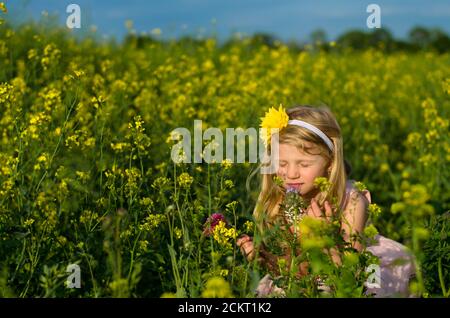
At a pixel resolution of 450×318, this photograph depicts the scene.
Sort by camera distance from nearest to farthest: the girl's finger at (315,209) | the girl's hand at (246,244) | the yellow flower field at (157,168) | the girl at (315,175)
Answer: the yellow flower field at (157,168) < the girl's hand at (246,244) < the girl's finger at (315,209) < the girl at (315,175)

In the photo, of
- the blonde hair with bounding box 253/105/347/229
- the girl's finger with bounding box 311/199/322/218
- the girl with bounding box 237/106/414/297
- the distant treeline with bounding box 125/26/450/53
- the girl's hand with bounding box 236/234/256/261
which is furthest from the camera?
the distant treeline with bounding box 125/26/450/53

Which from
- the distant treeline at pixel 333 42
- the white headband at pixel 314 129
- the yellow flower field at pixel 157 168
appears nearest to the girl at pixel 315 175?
the white headband at pixel 314 129

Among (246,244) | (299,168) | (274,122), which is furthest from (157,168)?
(246,244)

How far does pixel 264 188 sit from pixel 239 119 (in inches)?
69.0

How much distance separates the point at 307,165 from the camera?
3006 millimetres

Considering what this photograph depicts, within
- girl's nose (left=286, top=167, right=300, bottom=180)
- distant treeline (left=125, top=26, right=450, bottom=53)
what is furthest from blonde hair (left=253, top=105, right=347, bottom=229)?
distant treeline (left=125, top=26, right=450, bottom=53)

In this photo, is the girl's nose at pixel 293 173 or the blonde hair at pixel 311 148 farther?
the blonde hair at pixel 311 148

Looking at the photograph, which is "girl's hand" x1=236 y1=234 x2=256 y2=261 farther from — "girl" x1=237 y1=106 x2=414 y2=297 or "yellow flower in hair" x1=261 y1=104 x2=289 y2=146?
"yellow flower in hair" x1=261 y1=104 x2=289 y2=146

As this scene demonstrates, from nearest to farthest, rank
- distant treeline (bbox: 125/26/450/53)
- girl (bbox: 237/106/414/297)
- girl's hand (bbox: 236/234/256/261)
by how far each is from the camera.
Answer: girl's hand (bbox: 236/234/256/261) < girl (bbox: 237/106/414/297) < distant treeline (bbox: 125/26/450/53)

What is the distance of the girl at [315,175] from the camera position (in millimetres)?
2936

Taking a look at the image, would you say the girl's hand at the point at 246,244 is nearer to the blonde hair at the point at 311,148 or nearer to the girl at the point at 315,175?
the girl at the point at 315,175

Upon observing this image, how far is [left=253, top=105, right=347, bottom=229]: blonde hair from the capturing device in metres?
3.06
